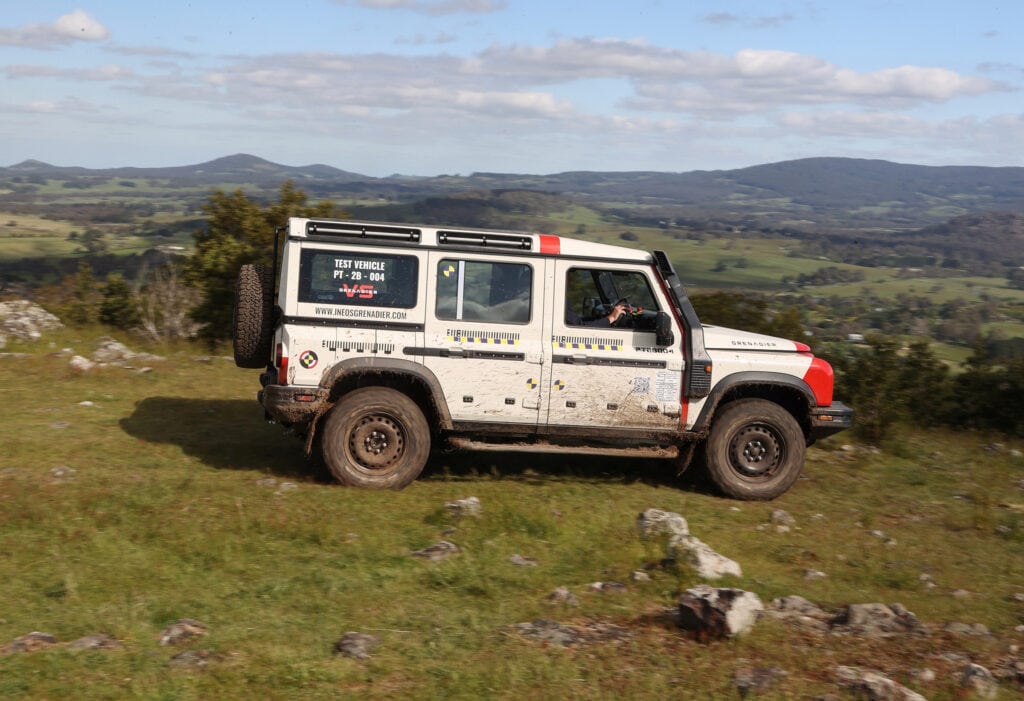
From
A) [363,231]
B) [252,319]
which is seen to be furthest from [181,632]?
[363,231]

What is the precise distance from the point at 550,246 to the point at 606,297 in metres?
0.70

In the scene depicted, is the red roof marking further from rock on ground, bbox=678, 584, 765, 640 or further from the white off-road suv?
rock on ground, bbox=678, 584, 765, 640

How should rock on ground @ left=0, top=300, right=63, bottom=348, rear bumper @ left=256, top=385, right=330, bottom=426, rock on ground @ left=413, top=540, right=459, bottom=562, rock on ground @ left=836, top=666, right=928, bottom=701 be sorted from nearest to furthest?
1. rock on ground @ left=836, top=666, right=928, bottom=701
2. rock on ground @ left=413, top=540, right=459, bottom=562
3. rear bumper @ left=256, top=385, right=330, bottom=426
4. rock on ground @ left=0, top=300, right=63, bottom=348

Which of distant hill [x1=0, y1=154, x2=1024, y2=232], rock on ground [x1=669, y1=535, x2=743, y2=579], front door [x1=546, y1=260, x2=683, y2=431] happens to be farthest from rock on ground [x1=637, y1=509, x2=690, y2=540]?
distant hill [x1=0, y1=154, x2=1024, y2=232]

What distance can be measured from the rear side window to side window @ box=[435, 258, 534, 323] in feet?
0.82

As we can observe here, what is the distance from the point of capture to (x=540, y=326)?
761cm

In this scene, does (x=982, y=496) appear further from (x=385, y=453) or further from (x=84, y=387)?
(x=84, y=387)

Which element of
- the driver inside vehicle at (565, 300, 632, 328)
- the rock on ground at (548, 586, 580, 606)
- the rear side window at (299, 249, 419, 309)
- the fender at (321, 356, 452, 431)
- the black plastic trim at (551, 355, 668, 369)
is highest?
the rear side window at (299, 249, 419, 309)

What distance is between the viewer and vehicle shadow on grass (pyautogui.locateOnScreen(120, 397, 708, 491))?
8.21m

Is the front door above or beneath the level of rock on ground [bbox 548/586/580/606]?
above

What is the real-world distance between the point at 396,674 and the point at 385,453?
3428 mm

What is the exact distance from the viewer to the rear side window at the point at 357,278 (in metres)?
7.41

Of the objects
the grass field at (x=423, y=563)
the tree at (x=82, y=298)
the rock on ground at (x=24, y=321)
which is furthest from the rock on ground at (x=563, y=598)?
the tree at (x=82, y=298)

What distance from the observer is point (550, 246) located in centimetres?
769
